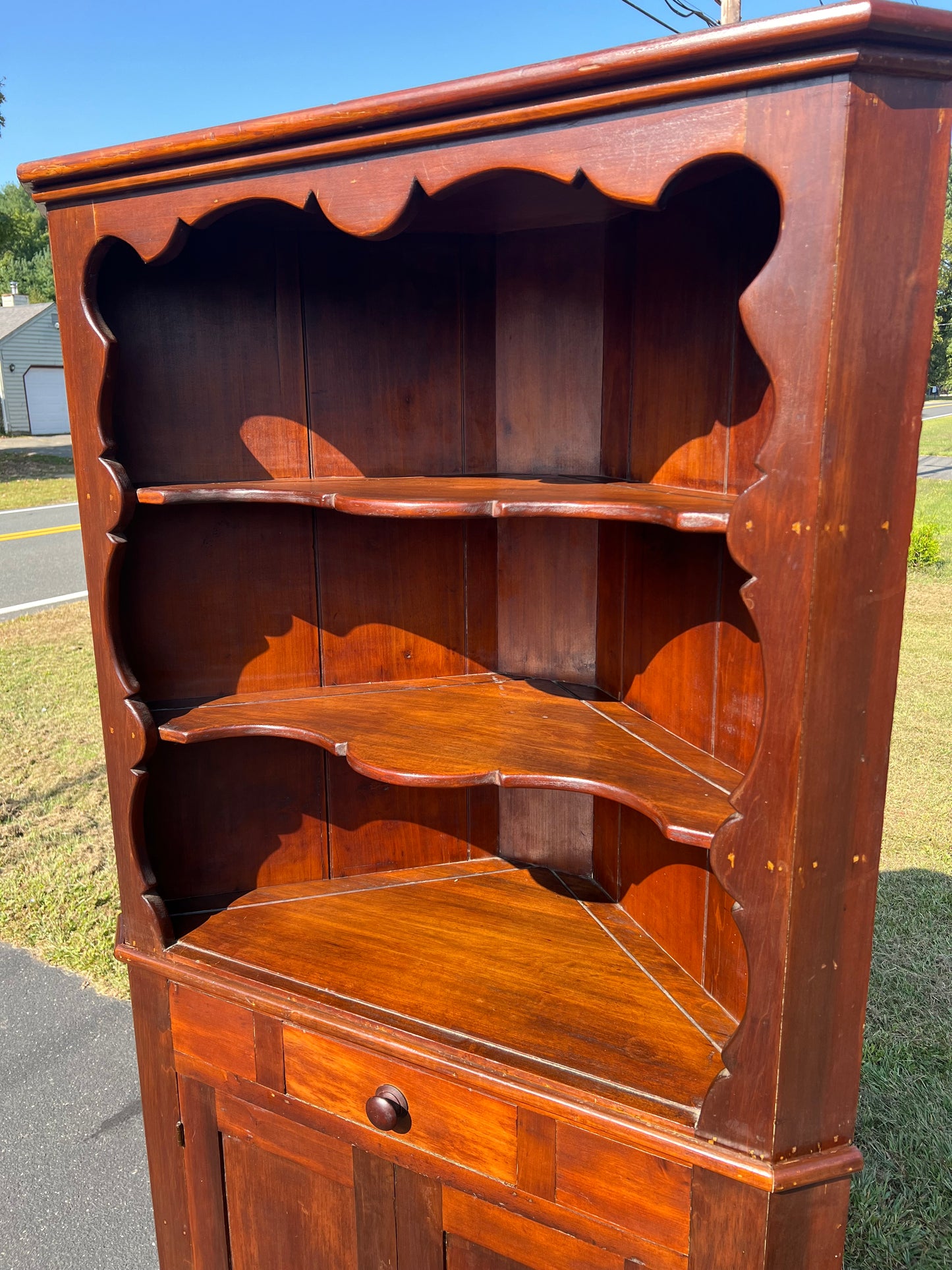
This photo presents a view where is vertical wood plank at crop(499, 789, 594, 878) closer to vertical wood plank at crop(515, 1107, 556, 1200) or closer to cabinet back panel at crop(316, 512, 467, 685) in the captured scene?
cabinet back panel at crop(316, 512, 467, 685)

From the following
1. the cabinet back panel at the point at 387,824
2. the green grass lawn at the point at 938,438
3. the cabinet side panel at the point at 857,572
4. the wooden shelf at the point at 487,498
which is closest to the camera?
the cabinet side panel at the point at 857,572

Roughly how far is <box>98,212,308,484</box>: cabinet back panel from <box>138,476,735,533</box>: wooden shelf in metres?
0.07

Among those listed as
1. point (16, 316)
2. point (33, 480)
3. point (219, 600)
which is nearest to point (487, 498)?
point (219, 600)

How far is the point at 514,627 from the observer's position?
1841mm

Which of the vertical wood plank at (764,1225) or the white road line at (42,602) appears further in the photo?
the white road line at (42,602)

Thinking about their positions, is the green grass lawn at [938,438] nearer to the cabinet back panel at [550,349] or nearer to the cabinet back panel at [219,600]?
the cabinet back panel at [550,349]

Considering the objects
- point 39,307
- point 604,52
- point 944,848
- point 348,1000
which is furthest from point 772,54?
point 39,307

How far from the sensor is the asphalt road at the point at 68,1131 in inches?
82.2

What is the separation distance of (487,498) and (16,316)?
28.6 metres

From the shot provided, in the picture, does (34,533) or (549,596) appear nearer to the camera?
(549,596)

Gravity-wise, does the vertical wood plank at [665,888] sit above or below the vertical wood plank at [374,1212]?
above

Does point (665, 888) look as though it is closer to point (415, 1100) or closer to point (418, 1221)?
point (415, 1100)

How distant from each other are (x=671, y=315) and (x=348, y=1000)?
1.18 meters

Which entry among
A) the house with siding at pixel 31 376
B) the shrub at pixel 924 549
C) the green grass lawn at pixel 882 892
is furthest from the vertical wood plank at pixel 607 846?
the house with siding at pixel 31 376
